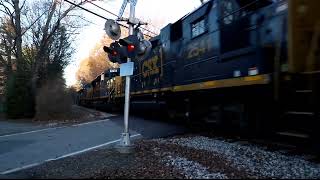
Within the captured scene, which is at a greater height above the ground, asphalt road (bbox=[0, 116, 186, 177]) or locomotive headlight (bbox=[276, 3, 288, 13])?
locomotive headlight (bbox=[276, 3, 288, 13])

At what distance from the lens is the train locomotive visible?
7.43m

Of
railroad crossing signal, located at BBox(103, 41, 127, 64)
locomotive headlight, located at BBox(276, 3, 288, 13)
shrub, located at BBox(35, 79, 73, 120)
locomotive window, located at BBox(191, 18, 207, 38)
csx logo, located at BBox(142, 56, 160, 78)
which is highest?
locomotive window, located at BBox(191, 18, 207, 38)

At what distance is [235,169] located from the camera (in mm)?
6863

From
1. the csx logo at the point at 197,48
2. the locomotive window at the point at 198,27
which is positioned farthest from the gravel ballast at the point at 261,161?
the locomotive window at the point at 198,27

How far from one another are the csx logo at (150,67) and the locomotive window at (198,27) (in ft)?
14.1

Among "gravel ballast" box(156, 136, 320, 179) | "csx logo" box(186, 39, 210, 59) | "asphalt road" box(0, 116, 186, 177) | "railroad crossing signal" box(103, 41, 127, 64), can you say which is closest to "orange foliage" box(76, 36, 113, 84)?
"asphalt road" box(0, 116, 186, 177)

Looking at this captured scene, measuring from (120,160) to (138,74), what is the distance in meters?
12.3

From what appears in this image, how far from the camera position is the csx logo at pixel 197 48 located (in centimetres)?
1156

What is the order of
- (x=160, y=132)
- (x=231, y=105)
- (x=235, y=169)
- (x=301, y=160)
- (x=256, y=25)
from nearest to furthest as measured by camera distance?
(x=235, y=169)
(x=301, y=160)
(x=256, y=25)
(x=231, y=105)
(x=160, y=132)

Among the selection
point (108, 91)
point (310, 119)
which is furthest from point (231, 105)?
point (108, 91)

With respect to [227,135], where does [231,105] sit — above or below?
above

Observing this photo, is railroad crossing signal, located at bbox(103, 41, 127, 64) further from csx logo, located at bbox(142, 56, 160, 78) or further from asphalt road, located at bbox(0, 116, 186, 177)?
csx logo, located at bbox(142, 56, 160, 78)

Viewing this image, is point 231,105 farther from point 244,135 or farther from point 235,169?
point 235,169

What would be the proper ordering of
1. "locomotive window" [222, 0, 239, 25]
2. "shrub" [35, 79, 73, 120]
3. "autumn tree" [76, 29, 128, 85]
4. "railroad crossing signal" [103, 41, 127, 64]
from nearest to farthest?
"railroad crossing signal" [103, 41, 127, 64] → "locomotive window" [222, 0, 239, 25] → "shrub" [35, 79, 73, 120] → "autumn tree" [76, 29, 128, 85]
